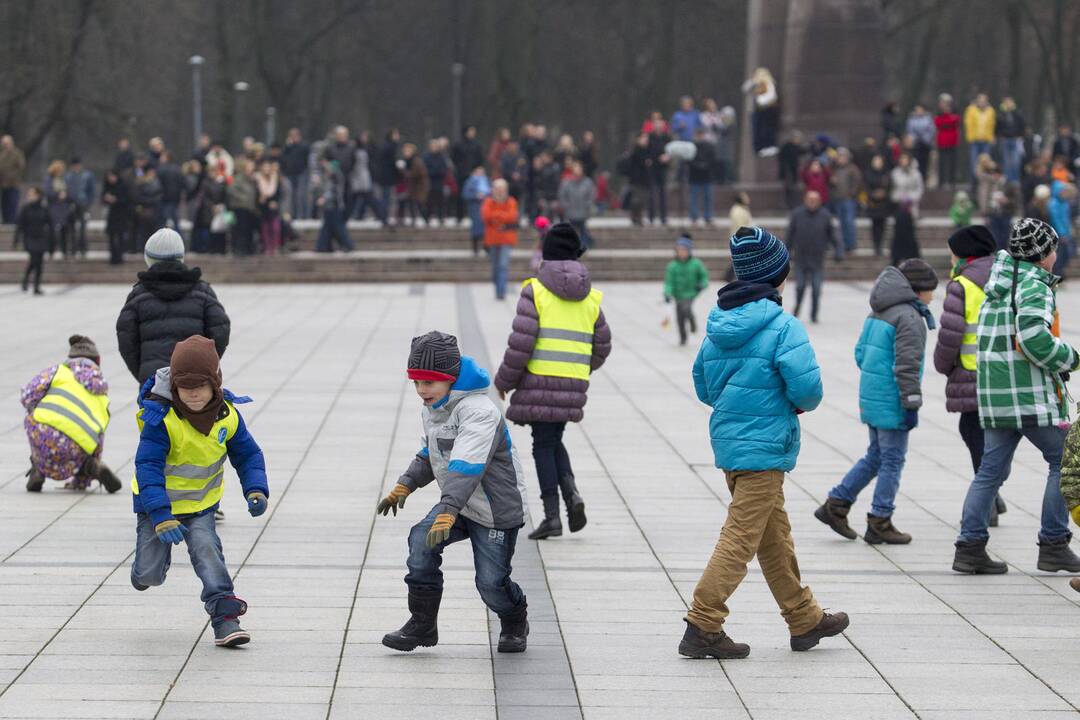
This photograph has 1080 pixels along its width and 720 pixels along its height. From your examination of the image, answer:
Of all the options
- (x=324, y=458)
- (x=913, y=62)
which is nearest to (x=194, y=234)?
(x=324, y=458)

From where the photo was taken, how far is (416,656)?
6.31 m

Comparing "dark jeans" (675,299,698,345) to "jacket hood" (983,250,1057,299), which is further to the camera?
"dark jeans" (675,299,698,345)

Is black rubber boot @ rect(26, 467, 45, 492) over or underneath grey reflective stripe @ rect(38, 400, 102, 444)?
underneath

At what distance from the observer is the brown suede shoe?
6.42m

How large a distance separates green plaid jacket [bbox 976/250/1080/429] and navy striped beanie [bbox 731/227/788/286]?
1647mm

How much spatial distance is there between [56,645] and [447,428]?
164 centimetres

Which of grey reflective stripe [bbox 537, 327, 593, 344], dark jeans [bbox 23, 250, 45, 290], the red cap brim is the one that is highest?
the red cap brim

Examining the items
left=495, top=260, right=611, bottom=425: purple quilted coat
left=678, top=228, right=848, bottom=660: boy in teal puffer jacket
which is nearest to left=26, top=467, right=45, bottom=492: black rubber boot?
left=495, top=260, right=611, bottom=425: purple quilted coat

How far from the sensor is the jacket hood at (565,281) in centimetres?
862

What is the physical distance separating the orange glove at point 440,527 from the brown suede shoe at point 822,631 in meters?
1.39

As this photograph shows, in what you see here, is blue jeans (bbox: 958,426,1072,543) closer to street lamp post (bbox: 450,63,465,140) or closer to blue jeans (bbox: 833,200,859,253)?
blue jeans (bbox: 833,200,859,253)

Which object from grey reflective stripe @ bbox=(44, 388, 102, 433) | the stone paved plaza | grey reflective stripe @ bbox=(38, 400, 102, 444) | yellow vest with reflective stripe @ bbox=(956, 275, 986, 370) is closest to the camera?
the stone paved plaza

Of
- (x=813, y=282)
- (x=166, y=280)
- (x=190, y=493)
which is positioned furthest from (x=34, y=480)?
(x=813, y=282)

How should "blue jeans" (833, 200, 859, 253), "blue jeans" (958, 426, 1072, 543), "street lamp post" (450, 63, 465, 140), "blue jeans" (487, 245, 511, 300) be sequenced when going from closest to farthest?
"blue jeans" (958, 426, 1072, 543)
"blue jeans" (487, 245, 511, 300)
"blue jeans" (833, 200, 859, 253)
"street lamp post" (450, 63, 465, 140)
